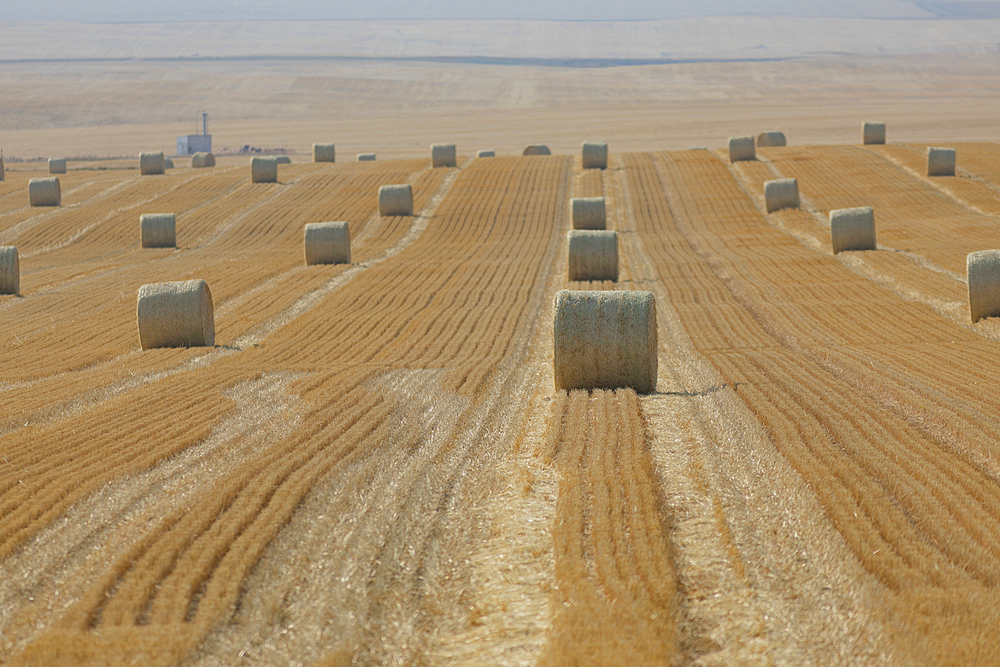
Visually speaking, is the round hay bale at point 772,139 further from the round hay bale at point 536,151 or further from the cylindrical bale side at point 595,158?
the round hay bale at point 536,151


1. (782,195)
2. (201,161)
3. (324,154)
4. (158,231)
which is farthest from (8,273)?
(201,161)

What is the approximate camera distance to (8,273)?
2536 cm

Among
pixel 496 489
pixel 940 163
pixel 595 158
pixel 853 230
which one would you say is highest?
pixel 595 158

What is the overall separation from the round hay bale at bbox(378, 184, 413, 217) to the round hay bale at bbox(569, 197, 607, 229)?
8706 millimetres

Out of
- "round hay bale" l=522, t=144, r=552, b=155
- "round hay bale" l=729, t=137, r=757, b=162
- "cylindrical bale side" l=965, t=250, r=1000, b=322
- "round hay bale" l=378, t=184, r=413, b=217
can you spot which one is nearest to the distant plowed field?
"cylindrical bale side" l=965, t=250, r=1000, b=322

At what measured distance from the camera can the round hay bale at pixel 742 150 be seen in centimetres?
4716

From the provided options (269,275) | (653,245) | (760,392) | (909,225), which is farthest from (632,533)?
(909,225)

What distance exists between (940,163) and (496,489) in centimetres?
3900

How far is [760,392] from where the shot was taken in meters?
12.5

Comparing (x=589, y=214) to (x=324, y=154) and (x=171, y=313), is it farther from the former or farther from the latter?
(x=324, y=154)

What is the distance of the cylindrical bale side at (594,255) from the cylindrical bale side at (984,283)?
9.22 metres

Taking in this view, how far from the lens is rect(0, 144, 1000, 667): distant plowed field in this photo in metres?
6.31

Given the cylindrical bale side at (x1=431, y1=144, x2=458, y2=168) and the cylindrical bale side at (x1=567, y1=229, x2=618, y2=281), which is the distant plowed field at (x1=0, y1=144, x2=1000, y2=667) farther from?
the cylindrical bale side at (x1=431, y1=144, x2=458, y2=168)

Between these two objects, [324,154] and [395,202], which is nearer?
[395,202]
